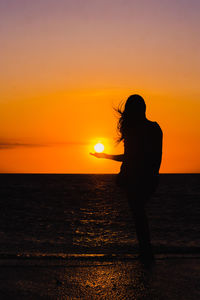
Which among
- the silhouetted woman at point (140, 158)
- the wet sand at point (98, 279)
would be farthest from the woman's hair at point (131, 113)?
the wet sand at point (98, 279)

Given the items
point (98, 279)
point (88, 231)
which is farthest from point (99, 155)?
point (88, 231)

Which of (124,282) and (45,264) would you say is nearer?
(124,282)

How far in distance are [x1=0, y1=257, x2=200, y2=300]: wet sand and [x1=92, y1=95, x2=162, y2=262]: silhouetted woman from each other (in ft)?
2.22

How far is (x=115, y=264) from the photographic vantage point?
5.53m

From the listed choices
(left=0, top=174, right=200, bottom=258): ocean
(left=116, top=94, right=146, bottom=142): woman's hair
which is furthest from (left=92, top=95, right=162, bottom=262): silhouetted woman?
(left=0, top=174, right=200, bottom=258): ocean

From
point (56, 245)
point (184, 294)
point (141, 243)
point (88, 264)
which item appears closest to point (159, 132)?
point (141, 243)

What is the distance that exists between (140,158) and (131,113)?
2.16 ft

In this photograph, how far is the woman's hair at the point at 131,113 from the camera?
239 inches

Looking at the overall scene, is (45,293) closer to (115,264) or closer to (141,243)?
(115,264)

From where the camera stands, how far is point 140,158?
6.04 metres

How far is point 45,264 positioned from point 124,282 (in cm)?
142

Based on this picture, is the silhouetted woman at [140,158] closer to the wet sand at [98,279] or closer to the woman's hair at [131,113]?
the woman's hair at [131,113]

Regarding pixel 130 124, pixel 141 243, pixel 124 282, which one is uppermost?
pixel 130 124

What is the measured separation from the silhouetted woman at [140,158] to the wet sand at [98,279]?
0.68m
